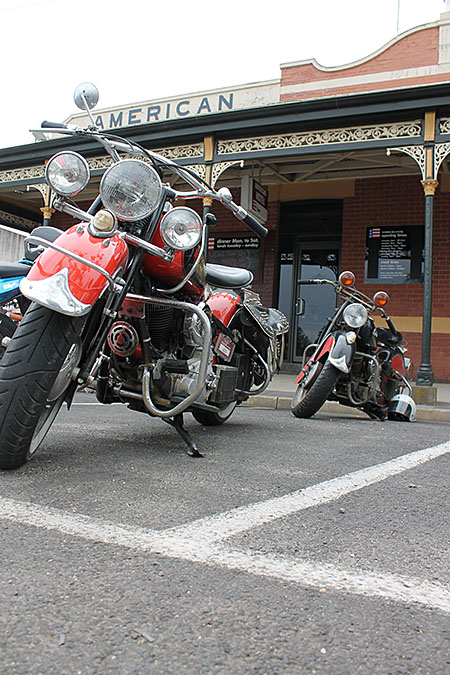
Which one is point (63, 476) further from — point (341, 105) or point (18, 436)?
point (341, 105)

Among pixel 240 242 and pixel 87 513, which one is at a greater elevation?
pixel 240 242

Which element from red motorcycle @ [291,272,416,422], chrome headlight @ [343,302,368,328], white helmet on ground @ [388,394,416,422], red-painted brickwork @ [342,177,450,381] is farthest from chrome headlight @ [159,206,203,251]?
red-painted brickwork @ [342,177,450,381]

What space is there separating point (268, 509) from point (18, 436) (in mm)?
1043

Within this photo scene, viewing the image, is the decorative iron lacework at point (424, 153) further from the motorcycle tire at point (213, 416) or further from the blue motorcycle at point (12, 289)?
the blue motorcycle at point (12, 289)

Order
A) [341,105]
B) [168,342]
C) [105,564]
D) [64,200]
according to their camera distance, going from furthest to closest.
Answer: [341,105] < [168,342] < [64,200] < [105,564]

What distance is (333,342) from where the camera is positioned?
18.2ft

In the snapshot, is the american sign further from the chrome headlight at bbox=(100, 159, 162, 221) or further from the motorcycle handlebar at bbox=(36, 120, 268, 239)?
the chrome headlight at bbox=(100, 159, 162, 221)

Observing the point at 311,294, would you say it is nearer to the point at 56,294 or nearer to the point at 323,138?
the point at 323,138

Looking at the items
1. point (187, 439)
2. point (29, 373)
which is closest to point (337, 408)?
point (187, 439)

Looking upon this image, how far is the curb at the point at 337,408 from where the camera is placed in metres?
6.94

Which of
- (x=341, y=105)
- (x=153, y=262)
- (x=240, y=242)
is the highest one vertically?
(x=341, y=105)

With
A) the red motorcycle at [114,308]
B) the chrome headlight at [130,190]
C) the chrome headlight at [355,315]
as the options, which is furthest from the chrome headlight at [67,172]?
the chrome headlight at [355,315]

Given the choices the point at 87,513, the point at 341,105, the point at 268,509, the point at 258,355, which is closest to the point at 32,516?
the point at 87,513

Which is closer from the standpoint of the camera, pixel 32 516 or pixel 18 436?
pixel 32 516
